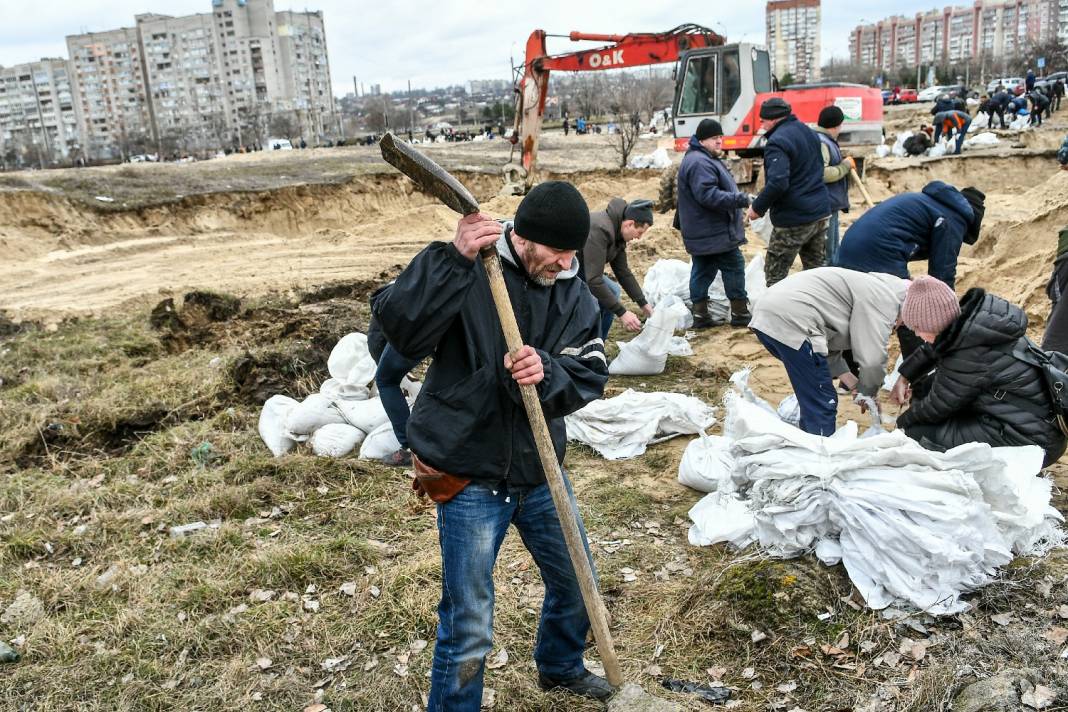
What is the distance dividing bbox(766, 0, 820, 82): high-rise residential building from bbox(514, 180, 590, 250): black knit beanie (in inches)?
4036

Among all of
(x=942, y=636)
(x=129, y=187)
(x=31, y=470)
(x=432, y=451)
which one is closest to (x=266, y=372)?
(x=31, y=470)

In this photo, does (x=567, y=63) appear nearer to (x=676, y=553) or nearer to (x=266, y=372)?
(x=266, y=372)

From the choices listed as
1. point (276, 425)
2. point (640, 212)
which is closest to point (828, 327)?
point (640, 212)

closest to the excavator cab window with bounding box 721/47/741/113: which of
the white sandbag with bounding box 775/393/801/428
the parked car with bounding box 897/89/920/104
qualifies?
the white sandbag with bounding box 775/393/801/428

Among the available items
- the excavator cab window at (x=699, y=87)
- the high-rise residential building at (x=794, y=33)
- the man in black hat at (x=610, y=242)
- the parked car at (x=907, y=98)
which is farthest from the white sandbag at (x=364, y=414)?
the high-rise residential building at (x=794, y=33)

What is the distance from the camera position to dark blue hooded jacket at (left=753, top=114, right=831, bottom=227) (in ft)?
19.2

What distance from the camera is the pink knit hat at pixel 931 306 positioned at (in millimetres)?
3102

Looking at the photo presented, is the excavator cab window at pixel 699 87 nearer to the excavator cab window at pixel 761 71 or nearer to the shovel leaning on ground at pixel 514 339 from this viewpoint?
the excavator cab window at pixel 761 71

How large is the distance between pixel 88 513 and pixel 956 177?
49.7 feet

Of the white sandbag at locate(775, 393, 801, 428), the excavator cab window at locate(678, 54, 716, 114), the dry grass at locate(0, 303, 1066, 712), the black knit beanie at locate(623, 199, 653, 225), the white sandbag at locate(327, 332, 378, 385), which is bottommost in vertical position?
the dry grass at locate(0, 303, 1066, 712)

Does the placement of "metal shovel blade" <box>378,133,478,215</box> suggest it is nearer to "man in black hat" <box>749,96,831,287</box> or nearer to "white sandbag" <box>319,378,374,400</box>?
"white sandbag" <box>319,378,374,400</box>

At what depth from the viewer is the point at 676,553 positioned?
3.55 metres

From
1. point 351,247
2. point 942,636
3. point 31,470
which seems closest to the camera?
point 942,636

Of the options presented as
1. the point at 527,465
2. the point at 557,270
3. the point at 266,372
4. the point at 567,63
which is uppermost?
the point at 567,63
